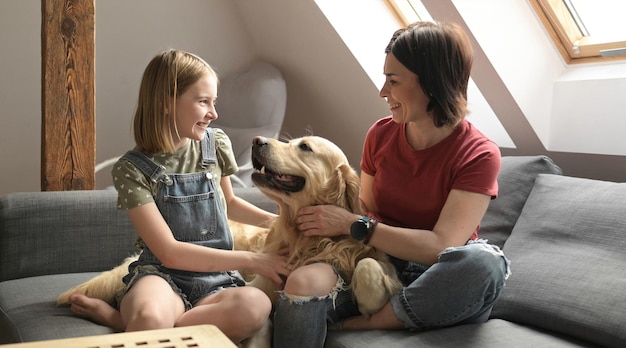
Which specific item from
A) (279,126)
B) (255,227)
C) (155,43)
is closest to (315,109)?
(279,126)

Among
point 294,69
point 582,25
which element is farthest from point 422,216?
point 294,69

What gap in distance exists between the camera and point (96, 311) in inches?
70.1

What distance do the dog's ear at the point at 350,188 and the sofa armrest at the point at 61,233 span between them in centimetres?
81

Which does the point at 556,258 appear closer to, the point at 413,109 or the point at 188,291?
the point at 413,109

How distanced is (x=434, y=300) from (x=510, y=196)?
2.26 ft

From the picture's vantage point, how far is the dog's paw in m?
1.72

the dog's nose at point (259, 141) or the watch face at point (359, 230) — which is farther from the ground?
the dog's nose at point (259, 141)

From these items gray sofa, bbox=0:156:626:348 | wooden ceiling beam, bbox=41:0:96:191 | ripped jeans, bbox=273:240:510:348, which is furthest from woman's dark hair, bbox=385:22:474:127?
wooden ceiling beam, bbox=41:0:96:191

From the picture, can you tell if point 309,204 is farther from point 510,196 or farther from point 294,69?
point 294,69

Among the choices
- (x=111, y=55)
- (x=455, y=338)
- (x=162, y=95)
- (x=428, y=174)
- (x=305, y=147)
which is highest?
(x=111, y=55)

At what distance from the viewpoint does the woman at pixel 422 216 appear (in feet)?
5.47

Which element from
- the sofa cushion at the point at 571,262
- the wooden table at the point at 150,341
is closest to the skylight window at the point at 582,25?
the sofa cushion at the point at 571,262

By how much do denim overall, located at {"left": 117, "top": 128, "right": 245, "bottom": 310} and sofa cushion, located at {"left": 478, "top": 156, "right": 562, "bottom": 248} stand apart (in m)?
0.81

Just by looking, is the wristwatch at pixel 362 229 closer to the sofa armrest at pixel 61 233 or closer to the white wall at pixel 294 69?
the sofa armrest at pixel 61 233
